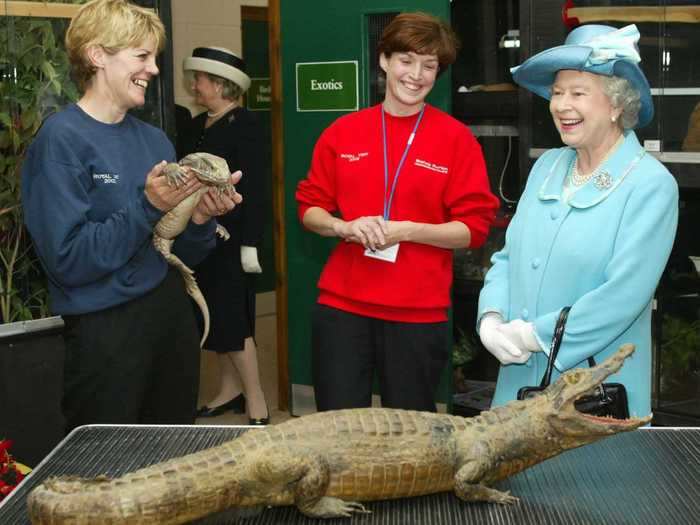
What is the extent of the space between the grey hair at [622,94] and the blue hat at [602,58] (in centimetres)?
1

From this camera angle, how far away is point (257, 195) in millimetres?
4641

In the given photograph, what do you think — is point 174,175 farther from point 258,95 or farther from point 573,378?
point 258,95

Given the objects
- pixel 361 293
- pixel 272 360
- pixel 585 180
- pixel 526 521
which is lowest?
pixel 272 360

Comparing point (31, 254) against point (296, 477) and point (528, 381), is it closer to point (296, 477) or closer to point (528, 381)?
point (528, 381)

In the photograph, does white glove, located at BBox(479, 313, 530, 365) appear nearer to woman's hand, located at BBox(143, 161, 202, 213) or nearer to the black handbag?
the black handbag

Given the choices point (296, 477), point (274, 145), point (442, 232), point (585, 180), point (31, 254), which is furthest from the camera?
point (274, 145)

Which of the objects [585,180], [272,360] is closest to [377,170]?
[585,180]

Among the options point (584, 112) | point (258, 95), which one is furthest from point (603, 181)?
point (258, 95)

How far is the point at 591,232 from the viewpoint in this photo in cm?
236

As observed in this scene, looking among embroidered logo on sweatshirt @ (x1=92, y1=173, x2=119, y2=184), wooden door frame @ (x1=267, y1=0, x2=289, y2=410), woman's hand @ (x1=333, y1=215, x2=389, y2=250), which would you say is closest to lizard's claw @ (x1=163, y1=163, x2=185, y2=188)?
embroidered logo on sweatshirt @ (x1=92, y1=173, x2=119, y2=184)

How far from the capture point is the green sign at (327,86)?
475 cm

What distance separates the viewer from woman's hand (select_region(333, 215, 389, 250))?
2945 millimetres

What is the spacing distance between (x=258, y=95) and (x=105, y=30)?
5.17 metres

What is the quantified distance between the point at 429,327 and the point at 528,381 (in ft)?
2.02
